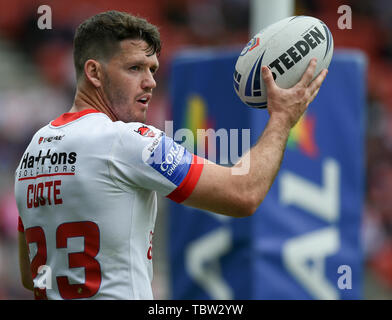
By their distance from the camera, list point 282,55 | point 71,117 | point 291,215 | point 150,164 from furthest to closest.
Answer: point 291,215
point 282,55
point 71,117
point 150,164

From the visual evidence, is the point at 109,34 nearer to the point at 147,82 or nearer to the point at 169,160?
the point at 147,82

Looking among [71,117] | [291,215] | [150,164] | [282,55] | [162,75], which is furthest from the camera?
[162,75]

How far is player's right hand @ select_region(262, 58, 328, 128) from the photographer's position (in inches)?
104

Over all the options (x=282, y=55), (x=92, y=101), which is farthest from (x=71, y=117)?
(x=282, y=55)

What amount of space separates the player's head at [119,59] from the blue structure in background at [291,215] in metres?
2.14

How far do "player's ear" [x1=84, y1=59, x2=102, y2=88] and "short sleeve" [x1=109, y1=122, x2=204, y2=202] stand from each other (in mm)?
285

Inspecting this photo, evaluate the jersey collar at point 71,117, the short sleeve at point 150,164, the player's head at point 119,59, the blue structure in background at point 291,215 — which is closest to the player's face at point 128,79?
the player's head at point 119,59

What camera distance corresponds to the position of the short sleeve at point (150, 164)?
2.45 meters

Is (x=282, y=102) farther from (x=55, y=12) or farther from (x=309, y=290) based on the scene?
(x=55, y=12)

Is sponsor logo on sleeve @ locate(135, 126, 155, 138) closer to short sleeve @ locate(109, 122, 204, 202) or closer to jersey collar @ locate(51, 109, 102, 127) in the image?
short sleeve @ locate(109, 122, 204, 202)

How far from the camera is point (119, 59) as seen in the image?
267 cm

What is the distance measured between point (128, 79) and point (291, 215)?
263 cm

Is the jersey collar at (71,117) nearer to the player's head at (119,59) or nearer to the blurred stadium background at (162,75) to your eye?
the player's head at (119,59)

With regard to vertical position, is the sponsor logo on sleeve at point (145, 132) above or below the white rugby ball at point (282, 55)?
below
